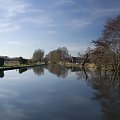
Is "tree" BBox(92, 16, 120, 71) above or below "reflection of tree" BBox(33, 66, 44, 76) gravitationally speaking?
above

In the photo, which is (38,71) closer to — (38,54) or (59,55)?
(59,55)

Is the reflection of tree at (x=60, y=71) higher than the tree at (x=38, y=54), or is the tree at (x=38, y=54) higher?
the tree at (x=38, y=54)

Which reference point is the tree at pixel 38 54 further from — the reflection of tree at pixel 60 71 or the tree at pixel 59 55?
the reflection of tree at pixel 60 71

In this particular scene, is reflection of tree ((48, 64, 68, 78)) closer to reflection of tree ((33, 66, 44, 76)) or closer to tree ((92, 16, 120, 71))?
reflection of tree ((33, 66, 44, 76))

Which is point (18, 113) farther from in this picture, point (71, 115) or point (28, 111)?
point (71, 115)

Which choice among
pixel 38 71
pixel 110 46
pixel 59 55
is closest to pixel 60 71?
pixel 38 71

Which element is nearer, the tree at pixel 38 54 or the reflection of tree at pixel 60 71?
the reflection of tree at pixel 60 71

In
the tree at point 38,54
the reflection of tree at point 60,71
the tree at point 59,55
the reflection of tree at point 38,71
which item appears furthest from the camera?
the tree at point 38,54

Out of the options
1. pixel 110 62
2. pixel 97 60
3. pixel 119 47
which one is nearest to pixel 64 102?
pixel 119 47

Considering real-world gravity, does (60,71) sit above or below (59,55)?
below

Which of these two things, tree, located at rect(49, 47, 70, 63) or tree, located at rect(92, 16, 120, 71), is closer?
tree, located at rect(92, 16, 120, 71)

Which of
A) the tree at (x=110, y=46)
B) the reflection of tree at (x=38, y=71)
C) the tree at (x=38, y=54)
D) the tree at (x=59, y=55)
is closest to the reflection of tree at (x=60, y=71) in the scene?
the reflection of tree at (x=38, y=71)

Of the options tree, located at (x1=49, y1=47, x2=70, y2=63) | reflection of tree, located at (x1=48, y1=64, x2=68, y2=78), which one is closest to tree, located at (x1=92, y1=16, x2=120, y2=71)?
reflection of tree, located at (x1=48, y1=64, x2=68, y2=78)

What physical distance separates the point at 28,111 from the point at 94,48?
39033mm
